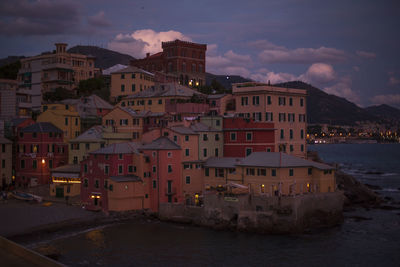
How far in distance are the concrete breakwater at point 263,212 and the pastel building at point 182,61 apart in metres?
65.0

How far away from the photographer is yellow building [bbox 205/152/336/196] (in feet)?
188

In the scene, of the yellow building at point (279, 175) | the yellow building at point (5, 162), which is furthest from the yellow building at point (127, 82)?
the yellow building at point (279, 175)

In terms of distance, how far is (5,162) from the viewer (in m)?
76.1

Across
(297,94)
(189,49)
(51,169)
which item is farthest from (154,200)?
(189,49)

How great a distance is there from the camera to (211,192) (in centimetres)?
6256

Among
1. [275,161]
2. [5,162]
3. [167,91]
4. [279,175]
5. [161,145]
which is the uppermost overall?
[167,91]

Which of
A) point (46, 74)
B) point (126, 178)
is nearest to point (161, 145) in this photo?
point (126, 178)

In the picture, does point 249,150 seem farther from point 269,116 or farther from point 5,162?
point 5,162

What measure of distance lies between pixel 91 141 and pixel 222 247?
36.1m

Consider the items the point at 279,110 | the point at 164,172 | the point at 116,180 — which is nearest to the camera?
the point at 116,180

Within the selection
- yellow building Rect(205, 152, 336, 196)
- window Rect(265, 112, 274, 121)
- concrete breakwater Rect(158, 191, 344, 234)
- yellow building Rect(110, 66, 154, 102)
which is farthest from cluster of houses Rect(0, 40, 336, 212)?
yellow building Rect(110, 66, 154, 102)

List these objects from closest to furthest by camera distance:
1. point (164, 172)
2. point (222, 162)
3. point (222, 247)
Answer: point (222, 247) < point (164, 172) < point (222, 162)

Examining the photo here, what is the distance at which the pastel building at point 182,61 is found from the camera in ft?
404

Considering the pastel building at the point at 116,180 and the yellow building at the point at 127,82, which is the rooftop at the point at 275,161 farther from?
the yellow building at the point at 127,82
